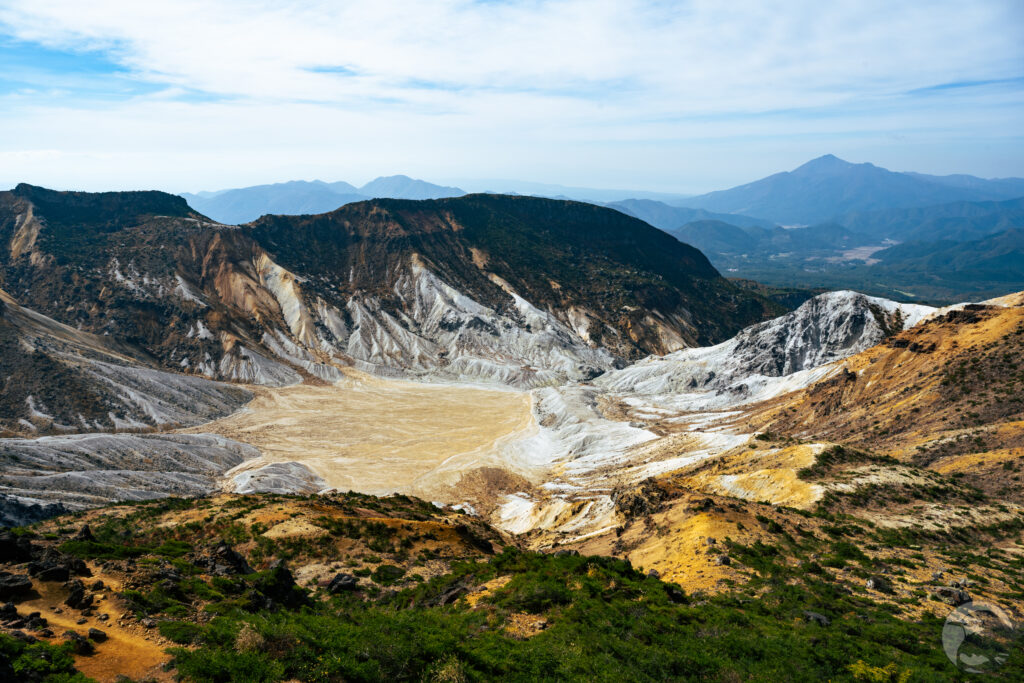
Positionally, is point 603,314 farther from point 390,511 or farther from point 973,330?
point 390,511

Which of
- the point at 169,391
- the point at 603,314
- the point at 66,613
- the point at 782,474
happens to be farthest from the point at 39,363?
the point at 603,314

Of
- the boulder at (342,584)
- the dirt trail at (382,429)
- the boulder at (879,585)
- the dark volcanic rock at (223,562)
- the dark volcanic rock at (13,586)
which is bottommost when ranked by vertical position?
the dirt trail at (382,429)

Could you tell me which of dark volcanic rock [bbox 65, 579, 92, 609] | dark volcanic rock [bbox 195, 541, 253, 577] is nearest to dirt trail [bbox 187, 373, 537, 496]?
dark volcanic rock [bbox 195, 541, 253, 577]

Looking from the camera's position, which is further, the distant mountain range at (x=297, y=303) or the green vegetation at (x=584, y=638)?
the distant mountain range at (x=297, y=303)

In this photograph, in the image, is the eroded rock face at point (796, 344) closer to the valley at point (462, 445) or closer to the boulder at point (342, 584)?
the valley at point (462, 445)

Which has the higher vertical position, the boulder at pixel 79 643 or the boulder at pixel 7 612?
the boulder at pixel 7 612

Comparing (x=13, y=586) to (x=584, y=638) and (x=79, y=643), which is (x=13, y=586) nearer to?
(x=79, y=643)

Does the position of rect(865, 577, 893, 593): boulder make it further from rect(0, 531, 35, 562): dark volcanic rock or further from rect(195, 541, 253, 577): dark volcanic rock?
rect(0, 531, 35, 562): dark volcanic rock
